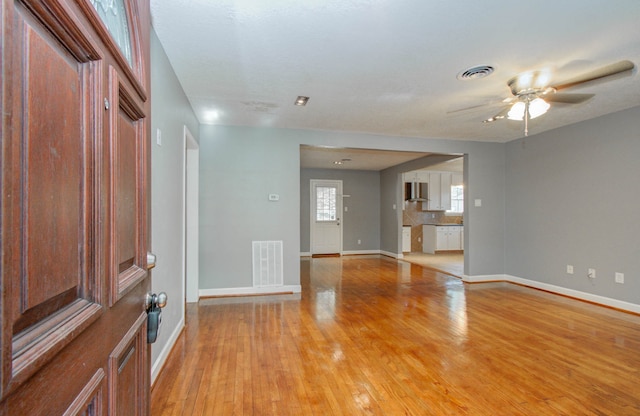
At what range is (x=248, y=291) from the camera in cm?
430

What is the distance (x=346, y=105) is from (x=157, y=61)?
6.48 ft

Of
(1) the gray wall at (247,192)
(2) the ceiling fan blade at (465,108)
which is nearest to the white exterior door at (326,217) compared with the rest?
(1) the gray wall at (247,192)

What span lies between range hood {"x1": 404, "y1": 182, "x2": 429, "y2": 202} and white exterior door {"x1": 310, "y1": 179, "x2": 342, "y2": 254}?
189 cm

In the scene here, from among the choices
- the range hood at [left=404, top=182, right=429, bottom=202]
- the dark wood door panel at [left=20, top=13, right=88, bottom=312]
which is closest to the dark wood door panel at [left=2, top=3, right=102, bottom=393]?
the dark wood door panel at [left=20, top=13, right=88, bottom=312]

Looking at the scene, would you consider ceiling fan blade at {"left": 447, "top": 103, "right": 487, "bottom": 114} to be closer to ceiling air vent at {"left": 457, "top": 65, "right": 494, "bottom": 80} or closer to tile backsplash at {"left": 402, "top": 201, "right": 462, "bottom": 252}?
ceiling air vent at {"left": 457, "top": 65, "right": 494, "bottom": 80}

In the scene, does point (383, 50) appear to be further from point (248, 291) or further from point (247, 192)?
point (248, 291)

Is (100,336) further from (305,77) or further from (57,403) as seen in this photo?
(305,77)

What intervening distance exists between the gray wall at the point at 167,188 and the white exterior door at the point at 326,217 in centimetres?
519

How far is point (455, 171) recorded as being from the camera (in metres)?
8.80

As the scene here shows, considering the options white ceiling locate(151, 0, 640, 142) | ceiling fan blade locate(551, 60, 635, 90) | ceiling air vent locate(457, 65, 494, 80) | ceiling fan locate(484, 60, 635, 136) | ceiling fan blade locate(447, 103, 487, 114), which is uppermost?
white ceiling locate(151, 0, 640, 142)

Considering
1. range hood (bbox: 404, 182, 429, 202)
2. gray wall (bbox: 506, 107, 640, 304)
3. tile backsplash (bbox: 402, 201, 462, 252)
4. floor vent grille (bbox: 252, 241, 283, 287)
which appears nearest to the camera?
gray wall (bbox: 506, 107, 640, 304)

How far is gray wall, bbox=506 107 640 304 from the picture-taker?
3.67 meters

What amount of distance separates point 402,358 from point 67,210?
98.5 inches

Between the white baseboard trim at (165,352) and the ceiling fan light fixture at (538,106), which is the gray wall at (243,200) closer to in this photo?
the white baseboard trim at (165,352)
